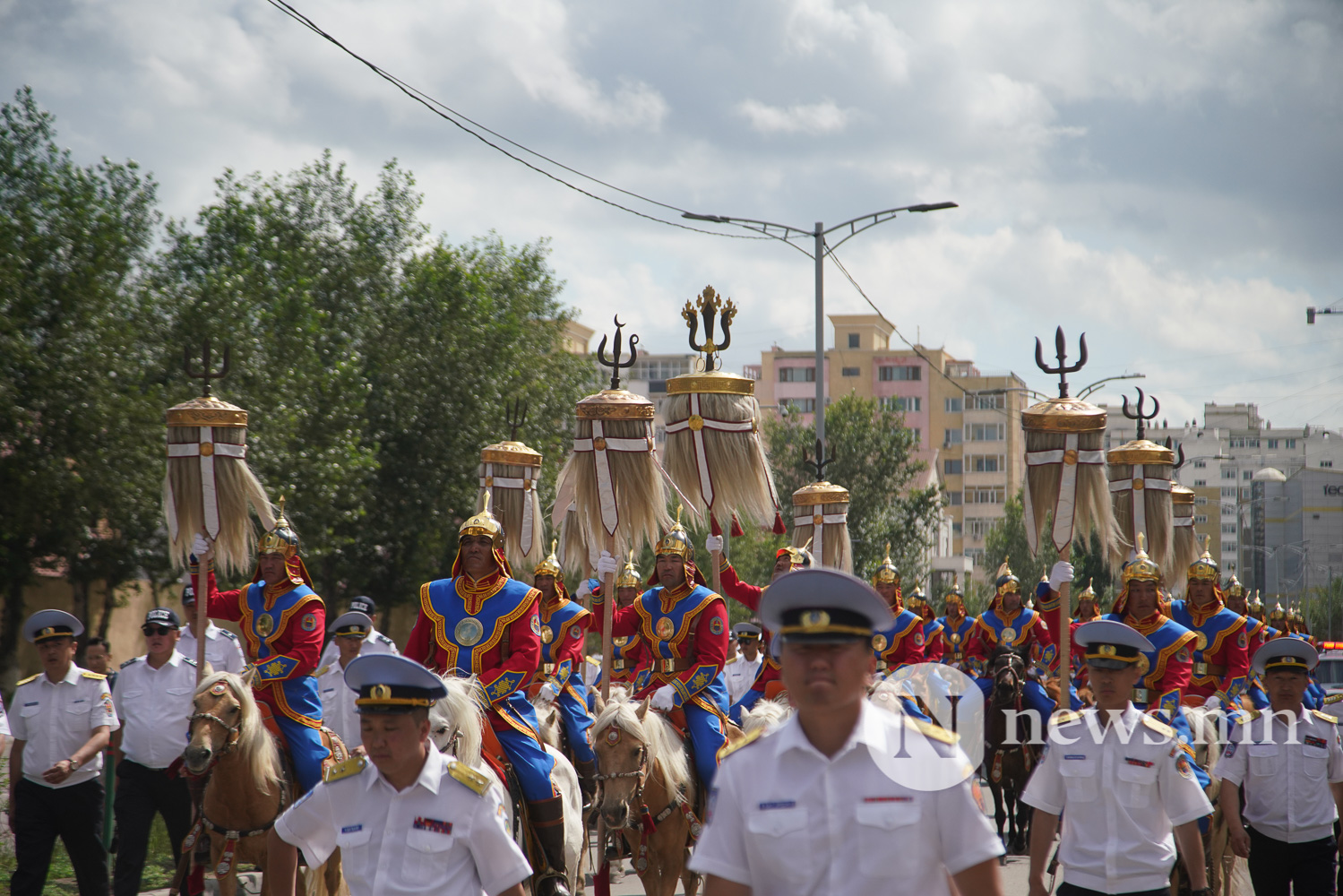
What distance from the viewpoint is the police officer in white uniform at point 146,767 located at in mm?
9211

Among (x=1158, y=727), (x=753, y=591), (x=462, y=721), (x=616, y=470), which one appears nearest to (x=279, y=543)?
(x=616, y=470)

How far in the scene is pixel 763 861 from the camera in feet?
10.8

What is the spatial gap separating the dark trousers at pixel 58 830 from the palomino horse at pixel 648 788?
10.9 feet

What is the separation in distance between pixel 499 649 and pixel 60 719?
10.6 feet

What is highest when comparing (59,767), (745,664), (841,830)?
(841,830)

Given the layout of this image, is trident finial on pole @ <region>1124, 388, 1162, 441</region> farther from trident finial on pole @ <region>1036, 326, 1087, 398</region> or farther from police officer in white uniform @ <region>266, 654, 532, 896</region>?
police officer in white uniform @ <region>266, 654, 532, 896</region>

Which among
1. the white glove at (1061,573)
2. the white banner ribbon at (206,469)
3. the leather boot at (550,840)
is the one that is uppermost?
the white banner ribbon at (206,469)

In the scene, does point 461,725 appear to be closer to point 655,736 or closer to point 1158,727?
point 655,736

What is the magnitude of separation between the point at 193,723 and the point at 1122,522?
985 cm

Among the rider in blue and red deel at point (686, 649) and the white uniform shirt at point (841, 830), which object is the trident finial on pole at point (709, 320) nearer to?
the rider in blue and red deel at point (686, 649)

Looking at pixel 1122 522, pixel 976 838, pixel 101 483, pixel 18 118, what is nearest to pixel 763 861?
pixel 976 838

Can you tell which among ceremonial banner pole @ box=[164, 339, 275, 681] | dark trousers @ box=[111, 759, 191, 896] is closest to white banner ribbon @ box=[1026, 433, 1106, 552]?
ceremonial banner pole @ box=[164, 339, 275, 681]

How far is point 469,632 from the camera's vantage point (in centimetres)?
779

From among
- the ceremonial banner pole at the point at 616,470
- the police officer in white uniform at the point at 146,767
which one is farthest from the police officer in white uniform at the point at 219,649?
the ceremonial banner pole at the point at 616,470
